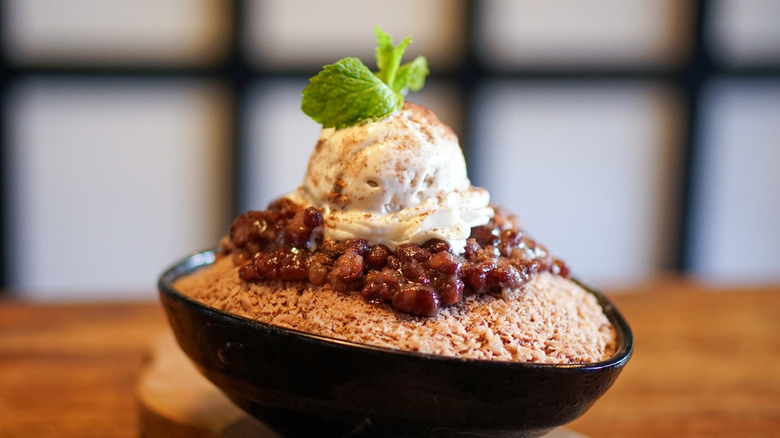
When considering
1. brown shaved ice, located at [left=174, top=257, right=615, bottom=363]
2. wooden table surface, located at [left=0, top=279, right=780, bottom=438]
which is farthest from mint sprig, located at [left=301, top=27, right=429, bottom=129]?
wooden table surface, located at [left=0, top=279, right=780, bottom=438]

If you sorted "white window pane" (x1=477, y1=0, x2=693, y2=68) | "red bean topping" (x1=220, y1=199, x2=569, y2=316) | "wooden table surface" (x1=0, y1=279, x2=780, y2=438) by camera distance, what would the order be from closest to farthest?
"red bean topping" (x1=220, y1=199, x2=569, y2=316) < "wooden table surface" (x1=0, y1=279, x2=780, y2=438) < "white window pane" (x1=477, y1=0, x2=693, y2=68)

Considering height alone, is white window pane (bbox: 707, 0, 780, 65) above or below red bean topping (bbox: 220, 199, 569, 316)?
above

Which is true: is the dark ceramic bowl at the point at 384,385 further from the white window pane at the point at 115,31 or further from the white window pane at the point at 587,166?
the white window pane at the point at 587,166

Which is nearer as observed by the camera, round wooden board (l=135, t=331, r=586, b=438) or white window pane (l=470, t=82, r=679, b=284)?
round wooden board (l=135, t=331, r=586, b=438)

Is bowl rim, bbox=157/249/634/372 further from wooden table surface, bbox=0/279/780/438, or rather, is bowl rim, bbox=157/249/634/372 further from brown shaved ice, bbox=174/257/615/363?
wooden table surface, bbox=0/279/780/438

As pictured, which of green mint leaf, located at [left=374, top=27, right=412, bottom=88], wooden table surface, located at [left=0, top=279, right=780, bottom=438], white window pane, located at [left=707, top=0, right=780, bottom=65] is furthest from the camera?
white window pane, located at [left=707, top=0, right=780, bottom=65]

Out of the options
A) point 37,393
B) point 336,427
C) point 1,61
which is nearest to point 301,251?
point 336,427

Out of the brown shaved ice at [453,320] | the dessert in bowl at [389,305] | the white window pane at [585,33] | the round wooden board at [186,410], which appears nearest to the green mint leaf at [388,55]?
the dessert in bowl at [389,305]
